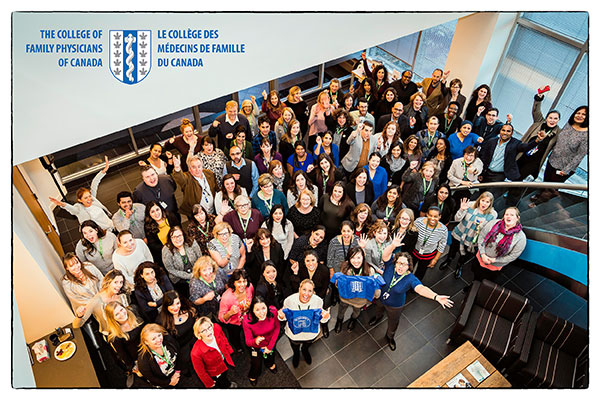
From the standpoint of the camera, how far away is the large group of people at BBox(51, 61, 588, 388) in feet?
14.6

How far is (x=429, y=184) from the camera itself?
5.55 metres

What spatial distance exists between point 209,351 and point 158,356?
19.4 inches

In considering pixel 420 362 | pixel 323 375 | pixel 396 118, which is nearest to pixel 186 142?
pixel 396 118

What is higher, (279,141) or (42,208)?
(279,141)

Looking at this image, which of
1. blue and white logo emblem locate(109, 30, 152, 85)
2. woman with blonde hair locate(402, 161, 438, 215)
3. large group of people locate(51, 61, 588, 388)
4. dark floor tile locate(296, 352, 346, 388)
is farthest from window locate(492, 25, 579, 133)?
blue and white logo emblem locate(109, 30, 152, 85)

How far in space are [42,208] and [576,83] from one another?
8.50 metres

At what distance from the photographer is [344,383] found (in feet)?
16.4

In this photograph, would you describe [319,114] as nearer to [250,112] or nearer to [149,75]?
[250,112]

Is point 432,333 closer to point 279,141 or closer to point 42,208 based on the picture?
point 279,141

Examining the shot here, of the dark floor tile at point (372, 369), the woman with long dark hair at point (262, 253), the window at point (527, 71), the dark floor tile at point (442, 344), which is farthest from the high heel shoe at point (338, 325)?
the window at point (527, 71)

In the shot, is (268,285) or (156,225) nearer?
(268,285)

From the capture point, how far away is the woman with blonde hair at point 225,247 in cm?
471

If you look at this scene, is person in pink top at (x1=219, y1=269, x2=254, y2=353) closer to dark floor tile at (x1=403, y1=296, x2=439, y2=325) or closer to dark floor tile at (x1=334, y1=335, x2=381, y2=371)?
dark floor tile at (x1=334, y1=335, x2=381, y2=371)

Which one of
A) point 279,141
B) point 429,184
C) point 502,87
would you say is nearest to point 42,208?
point 279,141
